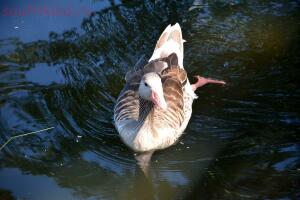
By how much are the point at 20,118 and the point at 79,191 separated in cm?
164

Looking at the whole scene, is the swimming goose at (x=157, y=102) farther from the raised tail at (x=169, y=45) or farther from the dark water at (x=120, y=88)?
the dark water at (x=120, y=88)

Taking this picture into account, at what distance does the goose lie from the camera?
646cm

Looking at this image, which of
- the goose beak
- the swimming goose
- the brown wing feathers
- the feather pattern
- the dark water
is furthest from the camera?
the brown wing feathers

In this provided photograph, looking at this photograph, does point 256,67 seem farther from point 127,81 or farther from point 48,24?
point 48,24

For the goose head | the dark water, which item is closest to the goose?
the goose head

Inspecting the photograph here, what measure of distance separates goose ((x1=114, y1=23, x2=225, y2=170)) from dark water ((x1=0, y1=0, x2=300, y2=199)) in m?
0.18

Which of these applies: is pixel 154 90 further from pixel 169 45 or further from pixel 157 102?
pixel 169 45

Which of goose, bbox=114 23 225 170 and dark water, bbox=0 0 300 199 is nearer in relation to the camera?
dark water, bbox=0 0 300 199

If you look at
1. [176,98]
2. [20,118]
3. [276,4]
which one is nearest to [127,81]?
[176,98]

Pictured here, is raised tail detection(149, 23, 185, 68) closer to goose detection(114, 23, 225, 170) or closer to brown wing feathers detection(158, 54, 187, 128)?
goose detection(114, 23, 225, 170)

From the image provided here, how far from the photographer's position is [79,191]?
6.20 m

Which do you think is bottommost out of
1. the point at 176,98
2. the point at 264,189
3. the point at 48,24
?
the point at 264,189

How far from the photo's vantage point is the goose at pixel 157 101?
21.2ft

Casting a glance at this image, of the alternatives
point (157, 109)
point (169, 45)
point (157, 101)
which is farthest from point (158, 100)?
point (169, 45)
